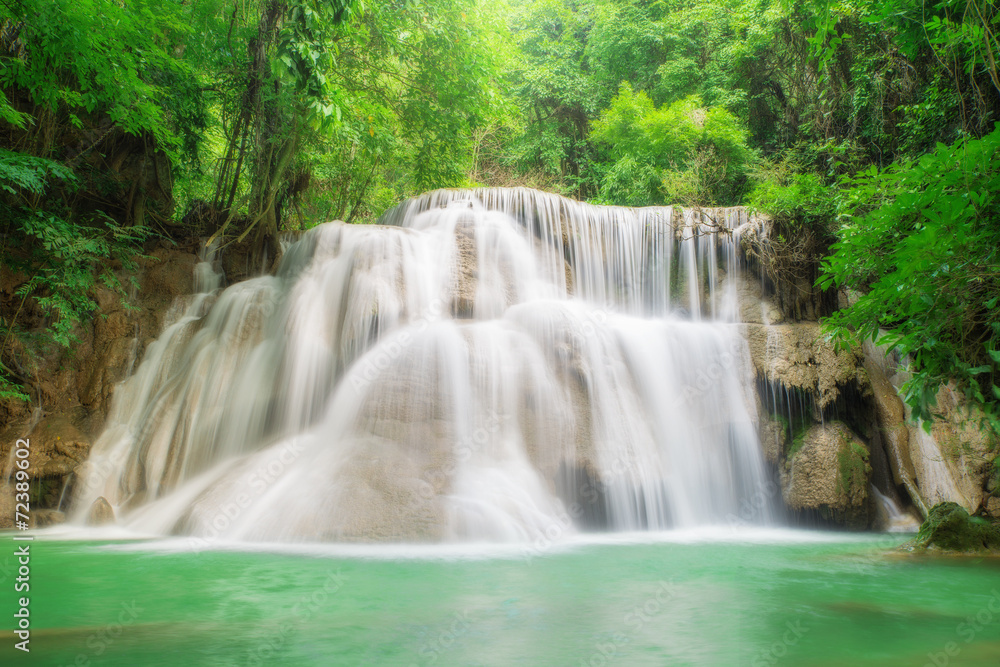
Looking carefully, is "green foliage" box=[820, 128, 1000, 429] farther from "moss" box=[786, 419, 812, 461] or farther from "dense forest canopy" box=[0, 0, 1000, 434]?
"moss" box=[786, 419, 812, 461]

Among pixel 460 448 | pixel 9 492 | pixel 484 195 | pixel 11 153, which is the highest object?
pixel 484 195

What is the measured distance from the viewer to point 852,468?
816 centimetres

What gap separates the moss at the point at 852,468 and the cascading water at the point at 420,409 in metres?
1.00

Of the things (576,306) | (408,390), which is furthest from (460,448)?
(576,306)

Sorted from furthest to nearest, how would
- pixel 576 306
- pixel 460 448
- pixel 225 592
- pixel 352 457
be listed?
pixel 576 306, pixel 460 448, pixel 352 457, pixel 225 592

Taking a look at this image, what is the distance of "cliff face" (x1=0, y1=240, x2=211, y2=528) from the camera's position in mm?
8094

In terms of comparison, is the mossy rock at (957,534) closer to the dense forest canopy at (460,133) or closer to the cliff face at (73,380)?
the dense forest canopy at (460,133)

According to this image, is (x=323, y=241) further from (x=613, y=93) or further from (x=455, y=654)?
(x=613, y=93)

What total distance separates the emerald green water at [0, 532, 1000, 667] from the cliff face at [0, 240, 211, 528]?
3008 millimetres

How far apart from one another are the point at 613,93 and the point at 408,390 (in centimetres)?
2038

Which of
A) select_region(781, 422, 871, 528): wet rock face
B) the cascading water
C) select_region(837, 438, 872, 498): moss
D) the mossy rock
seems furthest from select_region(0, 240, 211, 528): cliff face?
select_region(837, 438, 872, 498): moss

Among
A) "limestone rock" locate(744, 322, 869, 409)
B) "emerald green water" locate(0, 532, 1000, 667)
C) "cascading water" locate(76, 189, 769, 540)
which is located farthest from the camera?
"limestone rock" locate(744, 322, 869, 409)

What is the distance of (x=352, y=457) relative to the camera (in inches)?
266

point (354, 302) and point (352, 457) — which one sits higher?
point (354, 302)
